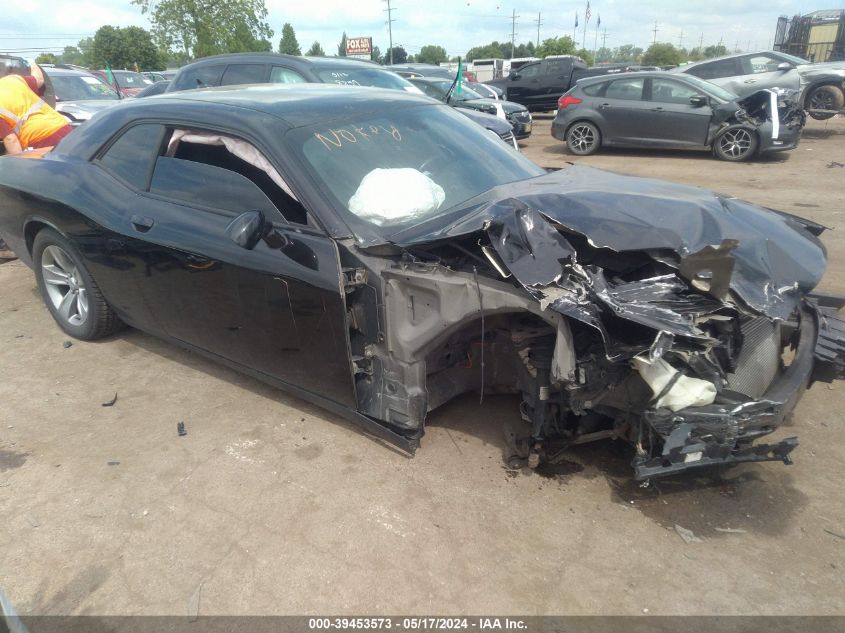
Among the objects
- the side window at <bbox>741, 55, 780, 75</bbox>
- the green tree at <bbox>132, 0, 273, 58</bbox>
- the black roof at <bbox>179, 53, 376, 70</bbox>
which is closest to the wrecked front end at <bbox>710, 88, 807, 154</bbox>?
the side window at <bbox>741, 55, 780, 75</bbox>

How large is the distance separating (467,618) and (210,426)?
1849 mm

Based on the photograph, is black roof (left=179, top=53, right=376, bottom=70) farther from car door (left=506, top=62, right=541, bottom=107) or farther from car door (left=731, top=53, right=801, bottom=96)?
car door (left=506, top=62, right=541, bottom=107)

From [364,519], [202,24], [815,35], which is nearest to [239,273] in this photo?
[364,519]

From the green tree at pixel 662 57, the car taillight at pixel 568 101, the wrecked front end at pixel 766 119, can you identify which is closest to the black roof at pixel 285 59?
the car taillight at pixel 568 101

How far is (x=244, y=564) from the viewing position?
242 centimetres

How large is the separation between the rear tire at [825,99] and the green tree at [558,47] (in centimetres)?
5380

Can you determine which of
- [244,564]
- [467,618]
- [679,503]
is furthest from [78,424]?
[679,503]

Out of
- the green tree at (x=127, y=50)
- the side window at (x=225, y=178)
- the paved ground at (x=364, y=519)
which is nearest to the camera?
the paved ground at (x=364, y=519)

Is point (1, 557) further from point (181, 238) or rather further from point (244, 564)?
point (181, 238)

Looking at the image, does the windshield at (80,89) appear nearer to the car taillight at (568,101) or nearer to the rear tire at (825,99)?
the car taillight at (568,101)

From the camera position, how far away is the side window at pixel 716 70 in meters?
13.2

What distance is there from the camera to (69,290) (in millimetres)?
4344

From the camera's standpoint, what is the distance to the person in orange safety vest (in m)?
5.77

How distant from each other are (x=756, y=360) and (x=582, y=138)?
32.4ft
